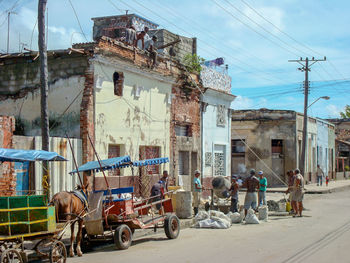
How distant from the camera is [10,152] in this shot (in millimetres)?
9172

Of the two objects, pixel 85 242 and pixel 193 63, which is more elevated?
pixel 193 63

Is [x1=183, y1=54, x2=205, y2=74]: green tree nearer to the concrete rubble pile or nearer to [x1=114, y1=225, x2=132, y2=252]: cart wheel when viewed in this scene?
the concrete rubble pile

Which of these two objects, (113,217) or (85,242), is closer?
(113,217)

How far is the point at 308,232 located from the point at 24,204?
8.17m

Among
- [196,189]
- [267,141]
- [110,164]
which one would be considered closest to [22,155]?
[110,164]

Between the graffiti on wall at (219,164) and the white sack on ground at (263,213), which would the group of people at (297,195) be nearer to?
the white sack on ground at (263,213)

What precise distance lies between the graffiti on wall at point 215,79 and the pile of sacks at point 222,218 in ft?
30.0

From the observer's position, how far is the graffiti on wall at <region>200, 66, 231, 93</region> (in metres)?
24.4

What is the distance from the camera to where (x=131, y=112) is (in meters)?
18.4

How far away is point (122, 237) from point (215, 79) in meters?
15.0

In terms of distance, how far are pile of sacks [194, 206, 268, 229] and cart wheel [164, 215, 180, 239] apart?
227 centimetres

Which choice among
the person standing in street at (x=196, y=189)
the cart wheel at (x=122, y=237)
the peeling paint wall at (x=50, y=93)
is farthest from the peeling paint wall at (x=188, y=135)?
the cart wheel at (x=122, y=237)

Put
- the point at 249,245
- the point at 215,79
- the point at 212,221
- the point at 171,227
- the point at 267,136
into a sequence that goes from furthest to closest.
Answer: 1. the point at 267,136
2. the point at 215,79
3. the point at 212,221
4. the point at 171,227
5. the point at 249,245

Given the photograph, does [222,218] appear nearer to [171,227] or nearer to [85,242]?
[171,227]
